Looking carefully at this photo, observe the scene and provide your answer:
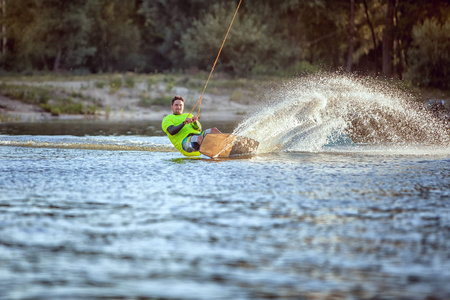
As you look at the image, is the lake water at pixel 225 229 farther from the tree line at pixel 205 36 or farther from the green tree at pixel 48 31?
the green tree at pixel 48 31

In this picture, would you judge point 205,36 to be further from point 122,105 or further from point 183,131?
point 183,131

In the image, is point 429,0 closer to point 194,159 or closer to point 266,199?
point 194,159

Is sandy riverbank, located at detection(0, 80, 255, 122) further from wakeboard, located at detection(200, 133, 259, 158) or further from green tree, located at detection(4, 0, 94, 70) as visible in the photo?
wakeboard, located at detection(200, 133, 259, 158)

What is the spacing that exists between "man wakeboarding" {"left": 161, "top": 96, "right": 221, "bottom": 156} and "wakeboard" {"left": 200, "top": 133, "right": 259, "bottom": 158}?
138mm

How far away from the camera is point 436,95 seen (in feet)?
96.1

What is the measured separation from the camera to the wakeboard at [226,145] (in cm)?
1378

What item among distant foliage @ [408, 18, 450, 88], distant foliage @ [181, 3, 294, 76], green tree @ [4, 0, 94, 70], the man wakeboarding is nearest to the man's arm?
the man wakeboarding

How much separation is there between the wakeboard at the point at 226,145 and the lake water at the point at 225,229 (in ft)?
2.33

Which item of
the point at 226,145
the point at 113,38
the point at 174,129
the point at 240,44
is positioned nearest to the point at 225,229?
the point at 174,129

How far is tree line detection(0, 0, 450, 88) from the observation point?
50656mm

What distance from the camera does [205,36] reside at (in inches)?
2076

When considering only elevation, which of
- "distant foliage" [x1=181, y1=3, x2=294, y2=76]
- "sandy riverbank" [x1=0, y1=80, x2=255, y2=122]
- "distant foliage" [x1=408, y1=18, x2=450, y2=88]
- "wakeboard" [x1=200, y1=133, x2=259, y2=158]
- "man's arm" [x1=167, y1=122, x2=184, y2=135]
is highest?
"distant foliage" [x1=181, y1=3, x2=294, y2=76]

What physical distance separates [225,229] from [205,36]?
4680 cm

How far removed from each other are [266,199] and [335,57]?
49.7 meters
